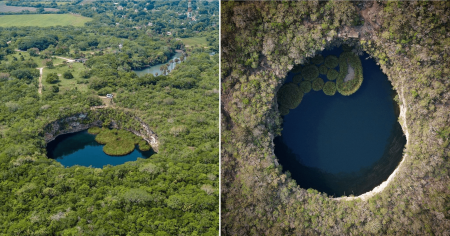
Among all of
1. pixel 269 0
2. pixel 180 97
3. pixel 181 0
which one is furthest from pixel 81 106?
pixel 181 0

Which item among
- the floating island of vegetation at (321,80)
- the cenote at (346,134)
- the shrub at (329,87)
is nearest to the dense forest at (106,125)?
the cenote at (346,134)

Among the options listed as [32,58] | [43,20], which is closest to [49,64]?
[32,58]

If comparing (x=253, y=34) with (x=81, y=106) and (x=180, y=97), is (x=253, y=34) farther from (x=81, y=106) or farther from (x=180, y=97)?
(x=81, y=106)

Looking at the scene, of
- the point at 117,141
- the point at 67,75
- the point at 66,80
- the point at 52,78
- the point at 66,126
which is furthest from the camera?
the point at 67,75

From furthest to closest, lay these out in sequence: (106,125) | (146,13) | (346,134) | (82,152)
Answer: (146,13), (106,125), (82,152), (346,134)

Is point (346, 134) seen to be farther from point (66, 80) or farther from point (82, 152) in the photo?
point (66, 80)

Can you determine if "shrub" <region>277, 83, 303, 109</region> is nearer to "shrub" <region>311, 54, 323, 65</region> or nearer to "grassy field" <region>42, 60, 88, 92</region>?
"shrub" <region>311, 54, 323, 65</region>

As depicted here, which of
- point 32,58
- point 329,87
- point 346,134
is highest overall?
point 329,87
